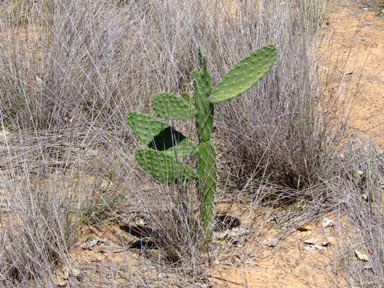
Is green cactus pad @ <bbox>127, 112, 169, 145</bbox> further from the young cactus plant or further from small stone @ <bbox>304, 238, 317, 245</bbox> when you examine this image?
small stone @ <bbox>304, 238, 317, 245</bbox>

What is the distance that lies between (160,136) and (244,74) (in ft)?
1.51

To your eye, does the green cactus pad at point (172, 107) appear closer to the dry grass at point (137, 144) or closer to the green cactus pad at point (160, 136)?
the green cactus pad at point (160, 136)

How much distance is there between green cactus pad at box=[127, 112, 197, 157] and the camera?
2201 millimetres

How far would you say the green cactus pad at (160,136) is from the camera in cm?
220

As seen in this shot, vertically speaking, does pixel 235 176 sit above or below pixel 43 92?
below

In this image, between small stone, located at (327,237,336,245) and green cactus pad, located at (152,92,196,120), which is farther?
small stone, located at (327,237,336,245)

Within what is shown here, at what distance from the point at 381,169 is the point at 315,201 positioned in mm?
390

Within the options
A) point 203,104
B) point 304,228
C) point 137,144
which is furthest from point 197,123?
point 304,228

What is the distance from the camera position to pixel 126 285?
6.84ft

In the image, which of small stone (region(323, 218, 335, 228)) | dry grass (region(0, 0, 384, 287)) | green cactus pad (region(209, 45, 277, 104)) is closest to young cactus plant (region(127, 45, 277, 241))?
green cactus pad (region(209, 45, 277, 104))

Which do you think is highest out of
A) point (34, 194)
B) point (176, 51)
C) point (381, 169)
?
point (176, 51)

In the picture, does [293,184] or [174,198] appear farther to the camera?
[293,184]

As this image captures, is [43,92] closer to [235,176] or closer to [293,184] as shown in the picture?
[235,176]

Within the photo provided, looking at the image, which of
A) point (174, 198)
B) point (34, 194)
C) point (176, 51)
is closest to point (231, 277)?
point (174, 198)
